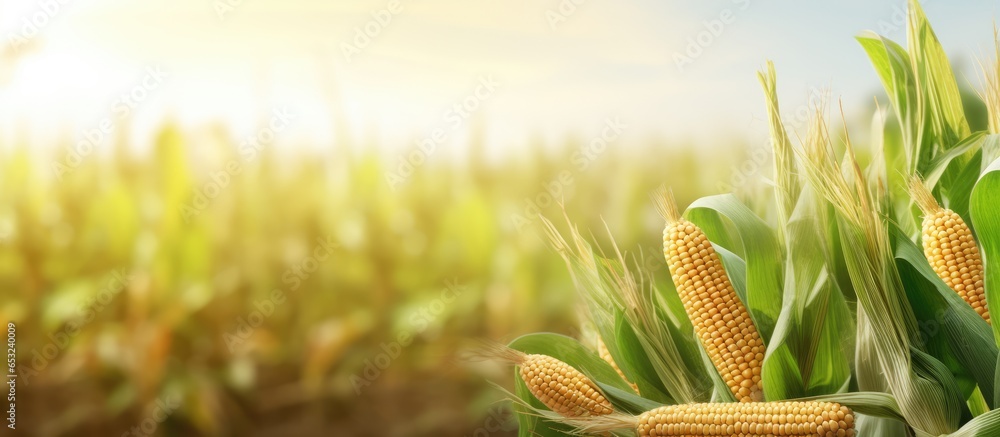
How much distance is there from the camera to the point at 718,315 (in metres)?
0.46

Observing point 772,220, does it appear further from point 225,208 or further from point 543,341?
point 225,208

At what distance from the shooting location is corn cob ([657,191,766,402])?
1.50 ft

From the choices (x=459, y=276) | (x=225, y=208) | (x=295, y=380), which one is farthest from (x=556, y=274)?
(x=225, y=208)

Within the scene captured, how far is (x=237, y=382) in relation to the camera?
4.27 feet

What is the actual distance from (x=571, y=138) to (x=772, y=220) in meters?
0.81

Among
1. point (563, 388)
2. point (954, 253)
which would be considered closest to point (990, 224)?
point (954, 253)

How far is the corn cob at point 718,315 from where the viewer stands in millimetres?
456

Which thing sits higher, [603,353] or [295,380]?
[603,353]

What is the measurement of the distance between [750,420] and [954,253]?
0.16 meters

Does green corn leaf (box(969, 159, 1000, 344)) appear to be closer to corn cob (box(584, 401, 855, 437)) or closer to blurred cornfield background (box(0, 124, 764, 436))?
corn cob (box(584, 401, 855, 437))

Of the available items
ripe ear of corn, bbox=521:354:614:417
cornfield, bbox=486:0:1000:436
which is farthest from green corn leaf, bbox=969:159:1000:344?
ripe ear of corn, bbox=521:354:614:417

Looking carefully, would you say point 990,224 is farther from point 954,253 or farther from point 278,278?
point 278,278

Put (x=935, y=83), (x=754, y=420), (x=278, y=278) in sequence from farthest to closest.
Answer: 1. (x=278, y=278)
2. (x=935, y=83)
3. (x=754, y=420)

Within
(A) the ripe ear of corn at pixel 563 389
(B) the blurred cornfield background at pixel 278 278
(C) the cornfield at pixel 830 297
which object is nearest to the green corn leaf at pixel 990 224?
(C) the cornfield at pixel 830 297
